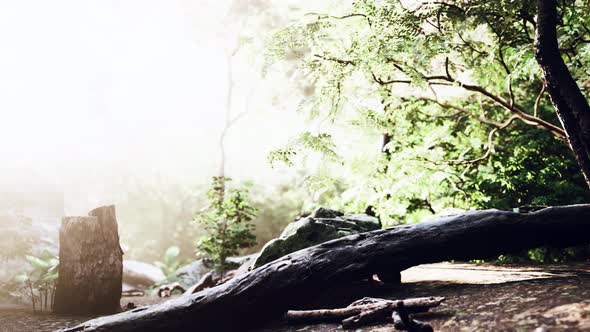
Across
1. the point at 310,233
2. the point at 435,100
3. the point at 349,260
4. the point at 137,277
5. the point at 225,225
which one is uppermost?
the point at 435,100

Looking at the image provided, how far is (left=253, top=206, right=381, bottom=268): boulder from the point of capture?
5.61 meters

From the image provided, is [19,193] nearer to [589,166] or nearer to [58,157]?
[58,157]

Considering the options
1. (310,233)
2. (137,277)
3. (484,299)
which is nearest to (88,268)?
(310,233)

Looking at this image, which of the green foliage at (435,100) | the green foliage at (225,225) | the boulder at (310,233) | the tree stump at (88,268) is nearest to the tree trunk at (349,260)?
the boulder at (310,233)

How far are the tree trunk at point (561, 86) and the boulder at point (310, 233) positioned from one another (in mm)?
3124

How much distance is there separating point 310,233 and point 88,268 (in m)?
3.77

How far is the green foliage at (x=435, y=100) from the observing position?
15.7ft

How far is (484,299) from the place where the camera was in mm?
3551

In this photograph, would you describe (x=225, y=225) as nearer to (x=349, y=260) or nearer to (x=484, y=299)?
(x=349, y=260)

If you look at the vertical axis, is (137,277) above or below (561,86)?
below

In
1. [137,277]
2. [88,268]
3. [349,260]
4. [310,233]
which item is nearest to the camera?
[349,260]

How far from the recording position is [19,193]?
562 inches

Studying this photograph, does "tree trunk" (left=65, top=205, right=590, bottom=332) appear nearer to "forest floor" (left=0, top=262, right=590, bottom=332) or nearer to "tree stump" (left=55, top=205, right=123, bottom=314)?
"forest floor" (left=0, top=262, right=590, bottom=332)

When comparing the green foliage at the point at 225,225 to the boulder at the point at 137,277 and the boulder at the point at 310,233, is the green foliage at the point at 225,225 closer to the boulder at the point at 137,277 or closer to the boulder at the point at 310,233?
the boulder at the point at 310,233
